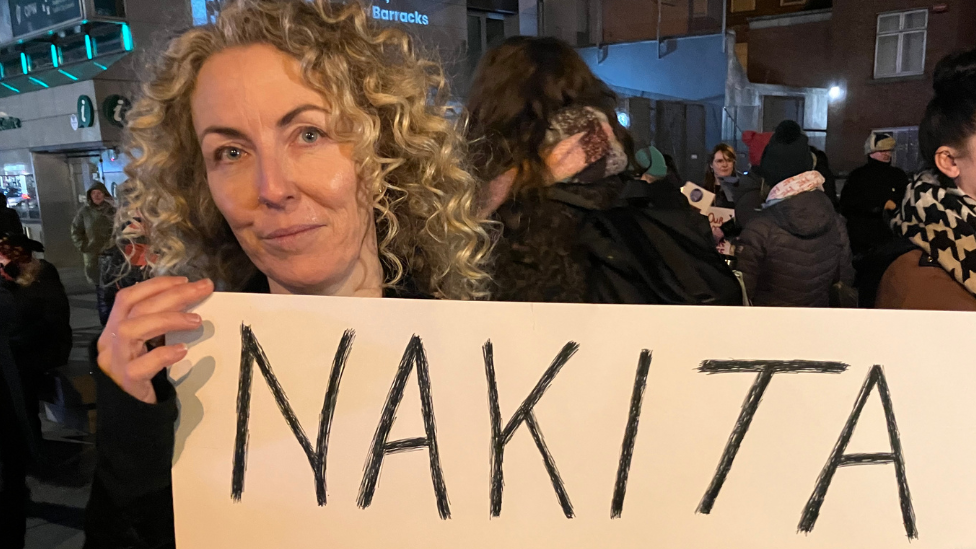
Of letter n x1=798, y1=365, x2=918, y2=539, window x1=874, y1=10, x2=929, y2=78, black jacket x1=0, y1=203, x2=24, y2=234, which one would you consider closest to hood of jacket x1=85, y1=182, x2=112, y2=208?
black jacket x1=0, y1=203, x2=24, y2=234

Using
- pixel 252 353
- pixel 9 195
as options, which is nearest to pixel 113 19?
pixel 9 195

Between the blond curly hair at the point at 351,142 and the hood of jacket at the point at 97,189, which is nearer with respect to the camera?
the blond curly hair at the point at 351,142

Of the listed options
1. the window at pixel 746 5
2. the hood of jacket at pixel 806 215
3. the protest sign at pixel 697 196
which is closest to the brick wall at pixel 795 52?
the window at pixel 746 5

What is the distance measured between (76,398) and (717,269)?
190 centimetres

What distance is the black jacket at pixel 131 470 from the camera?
772 mm

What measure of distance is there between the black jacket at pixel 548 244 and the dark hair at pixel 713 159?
1895mm

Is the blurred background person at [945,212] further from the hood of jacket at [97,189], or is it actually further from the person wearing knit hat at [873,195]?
the hood of jacket at [97,189]

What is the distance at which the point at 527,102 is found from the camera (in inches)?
46.8

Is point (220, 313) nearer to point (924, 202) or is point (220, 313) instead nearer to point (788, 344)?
point (788, 344)

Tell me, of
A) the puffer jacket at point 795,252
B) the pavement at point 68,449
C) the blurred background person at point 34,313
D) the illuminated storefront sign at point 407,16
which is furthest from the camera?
the puffer jacket at point 795,252

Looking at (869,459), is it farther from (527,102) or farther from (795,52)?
(795,52)

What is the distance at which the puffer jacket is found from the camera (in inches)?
74.1

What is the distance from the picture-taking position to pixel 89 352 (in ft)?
2.59

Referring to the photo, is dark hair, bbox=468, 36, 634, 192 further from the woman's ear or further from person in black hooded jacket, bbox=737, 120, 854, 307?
person in black hooded jacket, bbox=737, 120, 854, 307
